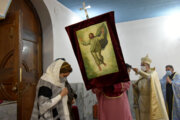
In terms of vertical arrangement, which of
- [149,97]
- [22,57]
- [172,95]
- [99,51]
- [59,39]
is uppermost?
[59,39]

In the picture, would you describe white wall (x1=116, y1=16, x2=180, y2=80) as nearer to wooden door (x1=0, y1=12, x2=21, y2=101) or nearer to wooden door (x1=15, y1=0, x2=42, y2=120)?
wooden door (x1=15, y1=0, x2=42, y2=120)

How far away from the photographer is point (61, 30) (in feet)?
13.5

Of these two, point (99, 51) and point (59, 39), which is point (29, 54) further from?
point (99, 51)

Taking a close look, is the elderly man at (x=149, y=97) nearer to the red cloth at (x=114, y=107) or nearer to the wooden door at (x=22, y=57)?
the red cloth at (x=114, y=107)

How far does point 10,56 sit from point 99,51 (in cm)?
137

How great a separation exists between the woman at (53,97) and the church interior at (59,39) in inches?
16.5

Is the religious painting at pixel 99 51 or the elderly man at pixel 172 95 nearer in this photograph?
the religious painting at pixel 99 51

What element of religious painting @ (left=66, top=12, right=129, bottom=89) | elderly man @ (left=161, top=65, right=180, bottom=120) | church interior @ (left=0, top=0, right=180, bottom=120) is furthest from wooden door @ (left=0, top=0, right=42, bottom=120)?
elderly man @ (left=161, top=65, right=180, bottom=120)

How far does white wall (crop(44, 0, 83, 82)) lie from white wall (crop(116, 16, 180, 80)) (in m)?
2.11

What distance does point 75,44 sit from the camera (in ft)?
6.24

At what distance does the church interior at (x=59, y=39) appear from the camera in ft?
7.45

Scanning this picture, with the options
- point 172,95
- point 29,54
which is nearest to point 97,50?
point 29,54

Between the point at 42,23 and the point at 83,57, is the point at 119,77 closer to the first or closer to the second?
the point at 83,57

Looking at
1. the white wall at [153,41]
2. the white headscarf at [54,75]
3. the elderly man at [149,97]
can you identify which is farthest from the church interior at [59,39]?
Answer: the elderly man at [149,97]
